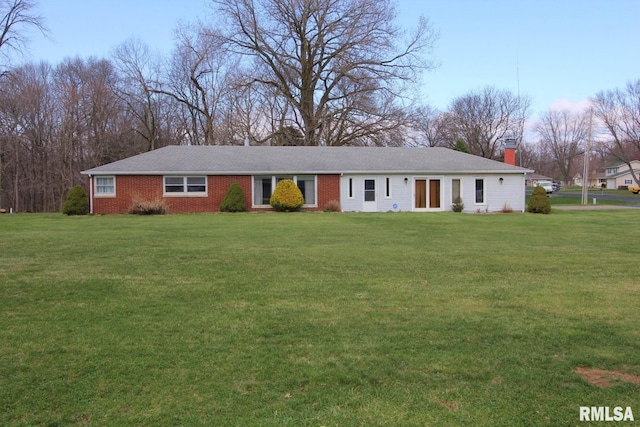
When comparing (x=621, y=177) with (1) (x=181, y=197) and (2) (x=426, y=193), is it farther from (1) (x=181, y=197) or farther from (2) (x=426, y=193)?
(1) (x=181, y=197)

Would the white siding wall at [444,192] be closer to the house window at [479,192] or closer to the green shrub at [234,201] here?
the house window at [479,192]

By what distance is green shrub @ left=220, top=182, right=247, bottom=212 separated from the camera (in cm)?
2373

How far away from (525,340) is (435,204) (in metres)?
22.0

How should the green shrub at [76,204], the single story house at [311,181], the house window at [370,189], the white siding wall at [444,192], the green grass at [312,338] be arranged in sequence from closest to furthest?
1. the green grass at [312,338]
2. the green shrub at [76,204]
3. the single story house at [311,181]
4. the white siding wall at [444,192]
5. the house window at [370,189]

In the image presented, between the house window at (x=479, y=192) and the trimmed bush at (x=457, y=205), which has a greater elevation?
the house window at (x=479, y=192)

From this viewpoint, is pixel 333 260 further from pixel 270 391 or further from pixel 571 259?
pixel 270 391

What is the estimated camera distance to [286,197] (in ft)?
79.0

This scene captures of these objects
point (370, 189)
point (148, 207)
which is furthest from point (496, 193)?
point (148, 207)

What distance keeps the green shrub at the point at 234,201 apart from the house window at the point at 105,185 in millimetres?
5325

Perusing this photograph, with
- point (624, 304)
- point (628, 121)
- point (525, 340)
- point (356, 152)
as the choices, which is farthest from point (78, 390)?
point (628, 121)

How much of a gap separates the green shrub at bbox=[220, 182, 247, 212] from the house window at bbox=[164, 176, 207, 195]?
1.47 m

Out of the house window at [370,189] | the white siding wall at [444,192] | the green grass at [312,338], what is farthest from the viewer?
the house window at [370,189]

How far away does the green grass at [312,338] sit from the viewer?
3.25m

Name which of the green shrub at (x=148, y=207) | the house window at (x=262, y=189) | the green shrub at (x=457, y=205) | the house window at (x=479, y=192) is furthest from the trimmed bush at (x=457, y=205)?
the green shrub at (x=148, y=207)
